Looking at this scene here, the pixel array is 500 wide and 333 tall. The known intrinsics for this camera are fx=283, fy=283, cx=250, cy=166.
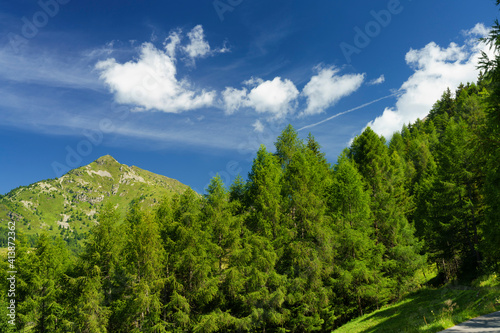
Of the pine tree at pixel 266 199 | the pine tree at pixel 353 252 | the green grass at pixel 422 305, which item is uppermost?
the pine tree at pixel 266 199

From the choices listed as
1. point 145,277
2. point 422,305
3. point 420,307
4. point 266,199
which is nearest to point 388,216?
point 422,305

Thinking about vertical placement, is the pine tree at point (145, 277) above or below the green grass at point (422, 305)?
above

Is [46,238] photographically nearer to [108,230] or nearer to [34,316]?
[34,316]

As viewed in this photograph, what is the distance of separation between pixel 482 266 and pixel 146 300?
88.6ft

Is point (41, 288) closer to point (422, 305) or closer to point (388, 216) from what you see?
point (422, 305)

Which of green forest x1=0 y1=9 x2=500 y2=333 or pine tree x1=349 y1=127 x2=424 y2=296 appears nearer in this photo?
green forest x1=0 y1=9 x2=500 y2=333

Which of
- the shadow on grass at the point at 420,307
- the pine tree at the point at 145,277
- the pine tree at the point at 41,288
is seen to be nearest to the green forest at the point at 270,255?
the pine tree at the point at 145,277

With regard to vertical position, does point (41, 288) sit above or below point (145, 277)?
above

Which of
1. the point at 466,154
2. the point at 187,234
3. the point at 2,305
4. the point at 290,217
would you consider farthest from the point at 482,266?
the point at 2,305

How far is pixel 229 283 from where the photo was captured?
24406 mm

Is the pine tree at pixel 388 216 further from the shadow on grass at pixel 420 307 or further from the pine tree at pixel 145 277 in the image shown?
the pine tree at pixel 145 277

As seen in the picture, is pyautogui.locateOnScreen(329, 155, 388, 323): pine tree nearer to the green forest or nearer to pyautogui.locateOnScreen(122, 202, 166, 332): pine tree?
the green forest

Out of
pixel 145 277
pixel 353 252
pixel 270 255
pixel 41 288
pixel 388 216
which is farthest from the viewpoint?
pixel 41 288

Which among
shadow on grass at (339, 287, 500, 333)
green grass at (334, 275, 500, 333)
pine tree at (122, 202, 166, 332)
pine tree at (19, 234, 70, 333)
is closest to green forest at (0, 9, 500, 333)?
pine tree at (122, 202, 166, 332)
